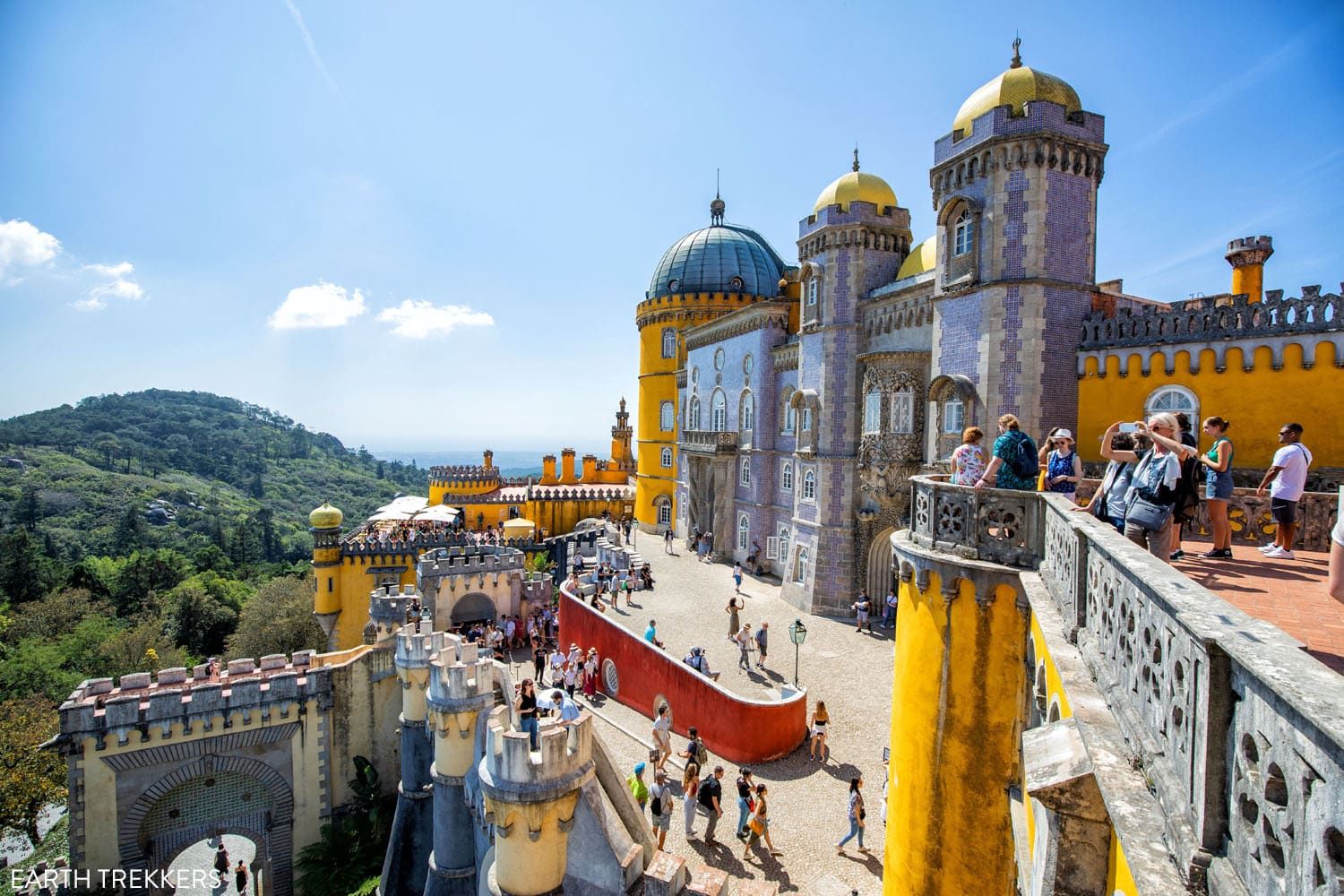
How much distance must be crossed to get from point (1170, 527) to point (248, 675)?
19.5 meters

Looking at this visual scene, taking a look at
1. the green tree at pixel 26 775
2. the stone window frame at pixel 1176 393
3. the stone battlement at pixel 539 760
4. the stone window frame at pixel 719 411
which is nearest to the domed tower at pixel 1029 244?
the stone window frame at pixel 1176 393

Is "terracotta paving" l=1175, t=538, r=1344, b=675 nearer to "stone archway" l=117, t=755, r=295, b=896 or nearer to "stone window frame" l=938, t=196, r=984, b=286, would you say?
"stone window frame" l=938, t=196, r=984, b=286

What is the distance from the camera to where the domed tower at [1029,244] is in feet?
47.1

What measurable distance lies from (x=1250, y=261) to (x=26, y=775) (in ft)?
129

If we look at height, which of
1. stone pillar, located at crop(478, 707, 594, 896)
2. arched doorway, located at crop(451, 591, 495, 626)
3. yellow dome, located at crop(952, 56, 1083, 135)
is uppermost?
yellow dome, located at crop(952, 56, 1083, 135)

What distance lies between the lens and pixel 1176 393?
12.5 m

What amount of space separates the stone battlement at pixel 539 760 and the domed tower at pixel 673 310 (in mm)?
26351

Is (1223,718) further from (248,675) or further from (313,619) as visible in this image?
(313,619)

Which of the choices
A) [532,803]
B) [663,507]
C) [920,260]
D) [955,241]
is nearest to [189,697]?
[532,803]

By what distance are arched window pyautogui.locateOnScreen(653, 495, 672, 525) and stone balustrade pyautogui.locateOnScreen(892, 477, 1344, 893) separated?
3224cm

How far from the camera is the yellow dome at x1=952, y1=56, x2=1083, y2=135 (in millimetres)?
14539

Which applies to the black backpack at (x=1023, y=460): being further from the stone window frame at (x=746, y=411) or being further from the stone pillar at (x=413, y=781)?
the stone window frame at (x=746, y=411)

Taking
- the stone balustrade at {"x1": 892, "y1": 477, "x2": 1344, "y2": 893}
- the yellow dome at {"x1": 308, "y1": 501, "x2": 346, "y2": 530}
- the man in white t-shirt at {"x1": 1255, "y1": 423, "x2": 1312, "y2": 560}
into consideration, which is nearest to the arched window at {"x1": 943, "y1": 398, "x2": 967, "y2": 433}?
the man in white t-shirt at {"x1": 1255, "y1": 423, "x2": 1312, "y2": 560}

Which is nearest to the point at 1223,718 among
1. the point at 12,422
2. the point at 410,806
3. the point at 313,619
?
the point at 410,806
